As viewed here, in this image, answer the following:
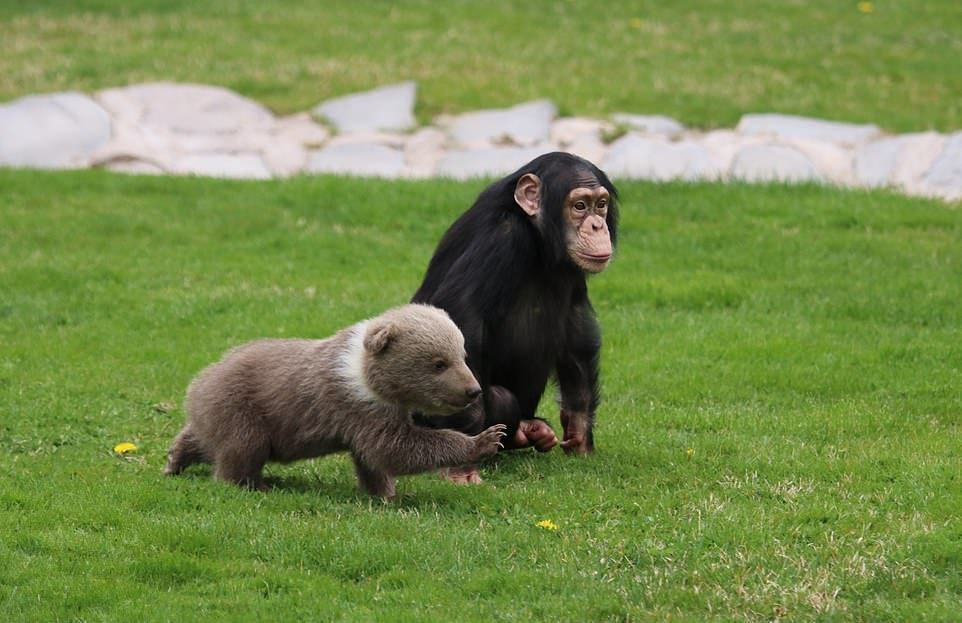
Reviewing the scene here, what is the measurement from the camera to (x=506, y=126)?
20.4m

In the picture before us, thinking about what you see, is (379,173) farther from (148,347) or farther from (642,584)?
(642,584)

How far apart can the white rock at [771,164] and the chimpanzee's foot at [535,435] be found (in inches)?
347

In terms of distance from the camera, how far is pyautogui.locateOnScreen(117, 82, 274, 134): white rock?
2070 cm

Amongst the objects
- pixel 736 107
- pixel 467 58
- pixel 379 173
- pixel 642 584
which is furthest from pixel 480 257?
pixel 467 58

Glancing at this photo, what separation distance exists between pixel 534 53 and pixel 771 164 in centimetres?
580

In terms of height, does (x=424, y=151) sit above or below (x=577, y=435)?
above

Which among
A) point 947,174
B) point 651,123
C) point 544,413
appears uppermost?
point 651,123

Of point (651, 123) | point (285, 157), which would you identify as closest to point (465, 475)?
point (285, 157)

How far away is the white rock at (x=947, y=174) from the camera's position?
1809 centimetres

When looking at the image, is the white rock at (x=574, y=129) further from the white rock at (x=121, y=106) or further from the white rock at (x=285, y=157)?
the white rock at (x=121, y=106)

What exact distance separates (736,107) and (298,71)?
6244 millimetres

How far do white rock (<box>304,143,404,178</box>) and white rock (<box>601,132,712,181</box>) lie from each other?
2720mm

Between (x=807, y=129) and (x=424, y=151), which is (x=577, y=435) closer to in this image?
(x=424, y=151)

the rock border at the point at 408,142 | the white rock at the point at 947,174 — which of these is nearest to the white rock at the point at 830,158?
the rock border at the point at 408,142
